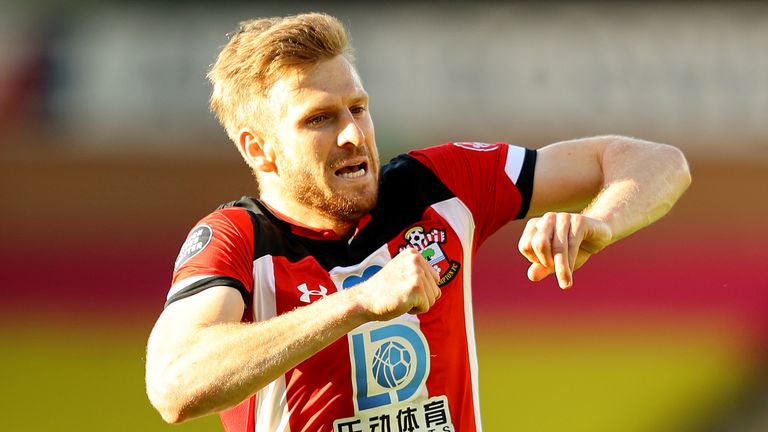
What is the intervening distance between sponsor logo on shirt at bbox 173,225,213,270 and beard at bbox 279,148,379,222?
0.31 meters

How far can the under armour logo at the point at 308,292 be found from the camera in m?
2.66

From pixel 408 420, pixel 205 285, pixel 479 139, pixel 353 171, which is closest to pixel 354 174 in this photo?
pixel 353 171

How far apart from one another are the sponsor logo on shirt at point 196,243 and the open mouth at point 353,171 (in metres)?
0.41

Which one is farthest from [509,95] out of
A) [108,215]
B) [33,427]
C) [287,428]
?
[287,428]

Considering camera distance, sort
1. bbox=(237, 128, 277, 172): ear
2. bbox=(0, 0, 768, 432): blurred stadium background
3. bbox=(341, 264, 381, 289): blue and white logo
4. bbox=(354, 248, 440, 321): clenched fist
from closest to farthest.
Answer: bbox=(354, 248, 440, 321): clenched fist, bbox=(341, 264, 381, 289): blue and white logo, bbox=(237, 128, 277, 172): ear, bbox=(0, 0, 768, 432): blurred stadium background

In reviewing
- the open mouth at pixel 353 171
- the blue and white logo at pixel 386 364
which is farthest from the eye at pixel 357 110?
the blue and white logo at pixel 386 364

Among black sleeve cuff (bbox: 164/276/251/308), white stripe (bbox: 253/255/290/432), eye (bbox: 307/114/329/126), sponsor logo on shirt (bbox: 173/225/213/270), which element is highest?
eye (bbox: 307/114/329/126)

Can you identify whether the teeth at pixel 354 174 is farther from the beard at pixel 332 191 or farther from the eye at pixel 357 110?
the eye at pixel 357 110

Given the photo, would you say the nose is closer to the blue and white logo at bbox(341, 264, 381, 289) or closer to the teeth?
the teeth

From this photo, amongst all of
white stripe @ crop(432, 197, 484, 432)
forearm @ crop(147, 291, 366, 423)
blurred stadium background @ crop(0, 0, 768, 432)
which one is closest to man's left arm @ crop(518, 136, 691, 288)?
white stripe @ crop(432, 197, 484, 432)

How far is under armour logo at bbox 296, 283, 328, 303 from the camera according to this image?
2.66 meters

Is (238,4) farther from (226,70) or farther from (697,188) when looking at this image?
(226,70)

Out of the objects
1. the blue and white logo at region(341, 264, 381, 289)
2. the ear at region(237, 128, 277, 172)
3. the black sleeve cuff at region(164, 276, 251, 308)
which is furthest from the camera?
the ear at region(237, 128, 277, 172)

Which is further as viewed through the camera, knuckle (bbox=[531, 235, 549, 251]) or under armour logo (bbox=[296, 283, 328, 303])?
under armour logo (bbox=[296, 283, 328, 303])
